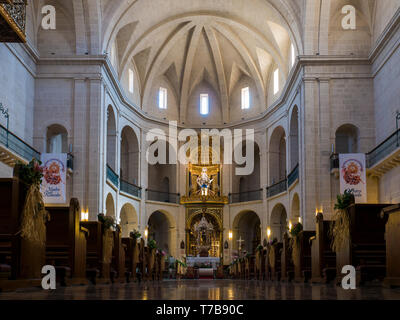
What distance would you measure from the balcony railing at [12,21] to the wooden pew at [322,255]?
349 inches

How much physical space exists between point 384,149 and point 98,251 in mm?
12982

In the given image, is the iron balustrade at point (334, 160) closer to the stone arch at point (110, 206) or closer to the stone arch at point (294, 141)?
the stone arch at point (294, 141)

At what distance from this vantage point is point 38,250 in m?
8.53

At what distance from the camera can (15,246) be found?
773 centimetres

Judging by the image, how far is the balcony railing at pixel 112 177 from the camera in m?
27.0

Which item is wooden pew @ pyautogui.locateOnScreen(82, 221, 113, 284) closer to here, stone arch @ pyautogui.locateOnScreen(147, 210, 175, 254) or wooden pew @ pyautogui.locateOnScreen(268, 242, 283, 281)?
wooden pew @ pyautogui.locateOnScreen(268, 242, 283, 281)

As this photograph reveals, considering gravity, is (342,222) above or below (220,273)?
above

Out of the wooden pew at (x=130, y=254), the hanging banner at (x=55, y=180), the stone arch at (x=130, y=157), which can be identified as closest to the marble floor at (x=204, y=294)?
the wooden pew at (x=130, y=254)

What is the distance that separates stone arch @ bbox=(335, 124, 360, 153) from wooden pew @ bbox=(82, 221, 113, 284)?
1453cm

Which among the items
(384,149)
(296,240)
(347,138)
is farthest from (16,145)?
(347,138)

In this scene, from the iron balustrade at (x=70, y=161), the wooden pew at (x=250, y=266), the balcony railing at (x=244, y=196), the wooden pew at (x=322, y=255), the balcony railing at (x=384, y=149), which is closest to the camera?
the wooden pew at (x=322, y=255)

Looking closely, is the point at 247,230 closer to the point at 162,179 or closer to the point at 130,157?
the point at 162,179

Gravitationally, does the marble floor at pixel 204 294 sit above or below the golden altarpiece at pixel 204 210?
below

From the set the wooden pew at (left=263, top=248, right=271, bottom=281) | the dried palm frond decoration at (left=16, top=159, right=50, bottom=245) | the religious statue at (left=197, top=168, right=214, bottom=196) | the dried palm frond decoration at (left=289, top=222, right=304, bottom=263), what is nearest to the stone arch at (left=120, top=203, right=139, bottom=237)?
the religious statue at (left=197, top=168, right=214, bottom=196)
